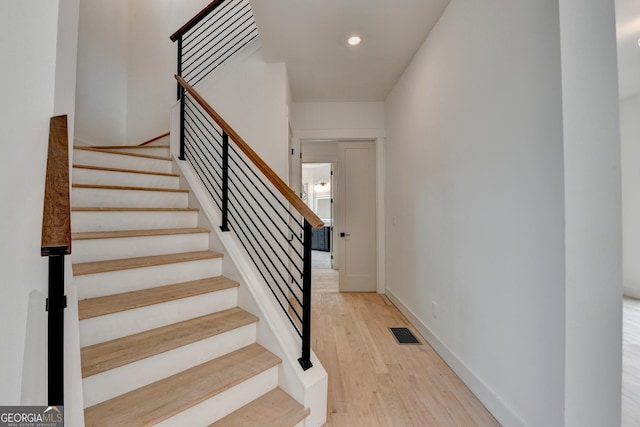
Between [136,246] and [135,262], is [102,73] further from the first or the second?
[135,262]

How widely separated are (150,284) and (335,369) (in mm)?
1411

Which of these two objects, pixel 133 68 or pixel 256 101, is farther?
pixel 133 68

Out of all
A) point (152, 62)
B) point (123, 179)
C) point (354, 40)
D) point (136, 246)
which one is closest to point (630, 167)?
point (354, 40)

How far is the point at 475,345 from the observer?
65.2 inches

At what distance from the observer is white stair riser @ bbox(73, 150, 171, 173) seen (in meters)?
2.26

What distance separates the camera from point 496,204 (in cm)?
148

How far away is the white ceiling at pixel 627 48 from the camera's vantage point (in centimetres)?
101

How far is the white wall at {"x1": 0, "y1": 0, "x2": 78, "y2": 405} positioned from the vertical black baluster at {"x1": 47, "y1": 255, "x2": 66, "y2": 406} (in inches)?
3.4

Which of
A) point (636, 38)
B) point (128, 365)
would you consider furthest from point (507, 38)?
point (128, 365)

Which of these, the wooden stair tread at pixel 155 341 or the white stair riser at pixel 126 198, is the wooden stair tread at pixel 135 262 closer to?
the wooden stair tread at pixel 155 341

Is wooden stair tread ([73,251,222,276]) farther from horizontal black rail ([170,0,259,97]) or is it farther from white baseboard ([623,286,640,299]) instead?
white baseboard ([623,286,640,299])

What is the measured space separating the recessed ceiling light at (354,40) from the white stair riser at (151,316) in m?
2.36

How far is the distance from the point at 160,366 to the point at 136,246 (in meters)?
0.86

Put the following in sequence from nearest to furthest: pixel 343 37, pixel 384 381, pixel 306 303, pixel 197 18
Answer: pixel 306 303 → pixel 384 381 → pixel 343 37 → pixel 197 18
